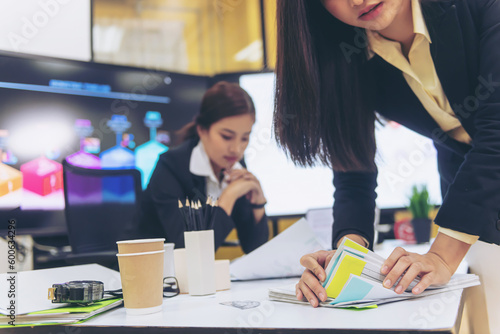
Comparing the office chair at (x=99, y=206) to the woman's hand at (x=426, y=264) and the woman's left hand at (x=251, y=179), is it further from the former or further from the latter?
the woman's hand at (x=426, y=264)

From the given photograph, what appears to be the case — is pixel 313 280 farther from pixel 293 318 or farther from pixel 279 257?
pixel 279 257

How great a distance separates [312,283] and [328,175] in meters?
1.12

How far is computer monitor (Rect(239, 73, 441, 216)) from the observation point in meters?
1.76

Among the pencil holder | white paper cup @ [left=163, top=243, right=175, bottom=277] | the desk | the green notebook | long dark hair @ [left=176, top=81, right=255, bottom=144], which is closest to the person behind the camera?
the desk

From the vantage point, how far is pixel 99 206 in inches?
76.9

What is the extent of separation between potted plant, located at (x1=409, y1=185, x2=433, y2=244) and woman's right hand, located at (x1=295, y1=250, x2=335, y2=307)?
109cm

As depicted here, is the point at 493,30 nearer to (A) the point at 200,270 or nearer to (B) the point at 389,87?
(B) the point at 389,87

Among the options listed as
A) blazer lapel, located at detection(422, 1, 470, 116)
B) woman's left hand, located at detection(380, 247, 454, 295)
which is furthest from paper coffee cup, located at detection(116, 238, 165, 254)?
blazer lapel, located at detection(422, 1, 470, 116)

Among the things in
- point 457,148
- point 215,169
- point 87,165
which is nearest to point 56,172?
point 87,165

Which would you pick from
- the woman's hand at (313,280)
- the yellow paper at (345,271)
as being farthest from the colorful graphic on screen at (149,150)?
the yellow paper at (345,271)

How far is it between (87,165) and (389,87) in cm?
136

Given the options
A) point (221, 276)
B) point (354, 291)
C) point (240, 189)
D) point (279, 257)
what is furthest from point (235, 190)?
point (354, 291)

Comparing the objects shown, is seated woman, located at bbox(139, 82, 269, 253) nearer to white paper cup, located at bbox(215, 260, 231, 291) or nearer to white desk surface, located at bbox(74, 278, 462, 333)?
white paper cup, located at bbox(215, 260, 231, 291)

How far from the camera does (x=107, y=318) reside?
0.69 meters
